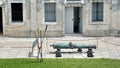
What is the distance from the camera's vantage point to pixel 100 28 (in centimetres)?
3272

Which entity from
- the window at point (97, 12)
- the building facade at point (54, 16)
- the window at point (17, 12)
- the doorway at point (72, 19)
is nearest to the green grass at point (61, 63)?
the building facade at point (54, 16)

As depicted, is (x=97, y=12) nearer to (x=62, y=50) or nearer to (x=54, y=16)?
(x=54, y=16)

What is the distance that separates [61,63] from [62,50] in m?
4.97

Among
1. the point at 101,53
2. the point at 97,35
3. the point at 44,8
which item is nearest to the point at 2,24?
the point at 44,8

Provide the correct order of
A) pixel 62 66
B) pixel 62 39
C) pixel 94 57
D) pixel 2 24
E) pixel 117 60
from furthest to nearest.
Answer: pixel 2 24
pixel 62 39
pixel 94 57
pixel 117 60
pixel 62 66

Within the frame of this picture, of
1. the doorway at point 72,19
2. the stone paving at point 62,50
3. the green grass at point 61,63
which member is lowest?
the green grass at point 61,63

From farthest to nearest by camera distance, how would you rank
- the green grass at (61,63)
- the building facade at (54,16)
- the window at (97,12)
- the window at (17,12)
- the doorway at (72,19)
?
the doorway at (72,19)
the window at (97,12)
the window at (17,12)
the building facade at (54,16)
the green grass at (61,63)

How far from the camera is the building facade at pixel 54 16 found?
106 feet

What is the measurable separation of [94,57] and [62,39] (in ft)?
23.0

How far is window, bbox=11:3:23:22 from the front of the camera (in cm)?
3269

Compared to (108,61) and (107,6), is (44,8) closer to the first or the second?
(107,6)

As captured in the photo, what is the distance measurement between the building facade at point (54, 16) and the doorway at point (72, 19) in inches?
22.5

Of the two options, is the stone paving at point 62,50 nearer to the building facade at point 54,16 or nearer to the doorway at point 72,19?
the building facade at point 54,16

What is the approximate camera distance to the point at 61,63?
22156mm
